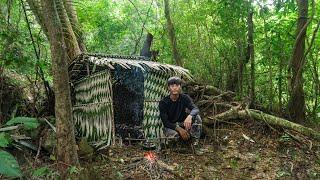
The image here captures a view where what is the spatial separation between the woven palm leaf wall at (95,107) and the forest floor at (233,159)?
1.35ft

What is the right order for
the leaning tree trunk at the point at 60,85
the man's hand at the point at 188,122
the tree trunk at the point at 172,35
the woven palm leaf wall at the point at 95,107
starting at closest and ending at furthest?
1. the leaning tree trunk at the point at 60,85
2. the man's hand at the point at 188,122
3. the woven palm leaf wall at the point at 95,107
4. the tree trunk at the point at 172,35

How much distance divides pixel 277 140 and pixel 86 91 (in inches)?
137

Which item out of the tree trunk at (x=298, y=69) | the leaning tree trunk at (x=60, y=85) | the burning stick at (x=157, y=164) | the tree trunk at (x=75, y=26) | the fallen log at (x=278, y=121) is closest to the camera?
the leaning tree trunk at (x=60, y=85)

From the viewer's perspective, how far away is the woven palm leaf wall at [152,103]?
23.2ft

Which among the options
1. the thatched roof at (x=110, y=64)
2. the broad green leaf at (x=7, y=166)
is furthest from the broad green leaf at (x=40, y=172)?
the thatched roof at (x=110, y=64)

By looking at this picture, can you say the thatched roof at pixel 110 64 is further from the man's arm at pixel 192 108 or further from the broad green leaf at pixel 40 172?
the broad green leaf at pixel 40 172

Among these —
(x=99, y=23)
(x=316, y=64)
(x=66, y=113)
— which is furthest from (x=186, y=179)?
(x=99, y=23)

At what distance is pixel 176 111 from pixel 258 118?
5.67 ft

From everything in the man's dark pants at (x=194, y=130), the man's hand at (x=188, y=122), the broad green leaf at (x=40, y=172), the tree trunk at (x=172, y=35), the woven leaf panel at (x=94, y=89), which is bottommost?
the broad green leaf at (x=40, y=172)

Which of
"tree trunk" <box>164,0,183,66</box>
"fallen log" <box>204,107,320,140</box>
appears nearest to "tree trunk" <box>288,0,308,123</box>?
"fallen log" <box>204,107,320,140</box>

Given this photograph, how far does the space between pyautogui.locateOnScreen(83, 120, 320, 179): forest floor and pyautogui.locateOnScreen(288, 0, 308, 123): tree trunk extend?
0.74m

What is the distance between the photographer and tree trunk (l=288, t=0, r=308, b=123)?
701cm

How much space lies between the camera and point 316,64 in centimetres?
888

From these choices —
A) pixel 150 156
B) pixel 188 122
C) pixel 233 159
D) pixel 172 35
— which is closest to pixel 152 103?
pixel 188 122
